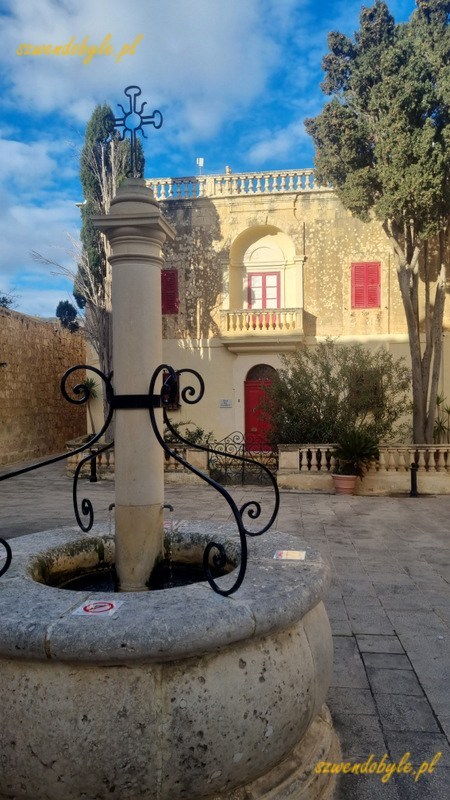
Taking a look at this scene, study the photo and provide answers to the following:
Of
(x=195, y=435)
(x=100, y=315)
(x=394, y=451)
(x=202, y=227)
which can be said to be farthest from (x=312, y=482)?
(x=202, y=227)

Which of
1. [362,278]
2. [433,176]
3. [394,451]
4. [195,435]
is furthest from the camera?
[362,278]

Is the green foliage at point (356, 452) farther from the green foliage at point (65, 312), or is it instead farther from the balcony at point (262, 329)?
the green foliage at point (65, 312)

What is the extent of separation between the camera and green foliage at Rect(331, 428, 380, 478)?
10395 mm

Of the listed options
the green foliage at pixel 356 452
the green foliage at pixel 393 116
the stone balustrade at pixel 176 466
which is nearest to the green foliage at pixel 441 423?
the green foliage at pixel 393 116

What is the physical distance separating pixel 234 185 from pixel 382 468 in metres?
11.4

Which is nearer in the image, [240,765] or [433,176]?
[240,765]

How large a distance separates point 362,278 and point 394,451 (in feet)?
27.8

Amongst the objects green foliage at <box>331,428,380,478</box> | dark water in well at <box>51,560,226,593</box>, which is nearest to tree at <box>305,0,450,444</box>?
green foliage at <box>331,428,380,478</box>

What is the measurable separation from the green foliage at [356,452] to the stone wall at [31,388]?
370 inches

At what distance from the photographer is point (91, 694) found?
6.27ft

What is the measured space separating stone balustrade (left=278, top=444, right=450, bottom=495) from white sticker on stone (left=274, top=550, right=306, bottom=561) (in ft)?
26.5

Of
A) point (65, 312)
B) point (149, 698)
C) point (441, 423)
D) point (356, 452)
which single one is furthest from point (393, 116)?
point (65, 312)

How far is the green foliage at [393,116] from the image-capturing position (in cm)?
1236

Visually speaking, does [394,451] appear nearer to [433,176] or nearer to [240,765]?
[433,176]
